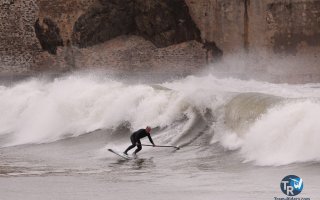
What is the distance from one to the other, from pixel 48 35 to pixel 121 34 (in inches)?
115

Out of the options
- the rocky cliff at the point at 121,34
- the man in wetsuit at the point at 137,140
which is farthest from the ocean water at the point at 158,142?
the rocky cliff at the point at 121,34

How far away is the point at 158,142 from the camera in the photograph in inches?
621

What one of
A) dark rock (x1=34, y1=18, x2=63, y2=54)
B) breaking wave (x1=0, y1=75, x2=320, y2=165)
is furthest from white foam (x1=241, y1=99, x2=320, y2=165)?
dark rock (x1=34, y1=18, x2=63, y2=54)

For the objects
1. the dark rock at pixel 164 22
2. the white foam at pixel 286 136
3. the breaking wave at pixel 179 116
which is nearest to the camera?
the white foam at pixel 286 136

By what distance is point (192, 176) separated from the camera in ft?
36.8

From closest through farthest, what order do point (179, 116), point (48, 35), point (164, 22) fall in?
point (179, 116) → point (48, 35) → point (164, 22)

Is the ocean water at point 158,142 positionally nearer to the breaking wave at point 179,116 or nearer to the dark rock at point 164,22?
the breaking wave at point 179,116

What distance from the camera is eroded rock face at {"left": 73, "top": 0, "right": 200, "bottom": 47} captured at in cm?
3041

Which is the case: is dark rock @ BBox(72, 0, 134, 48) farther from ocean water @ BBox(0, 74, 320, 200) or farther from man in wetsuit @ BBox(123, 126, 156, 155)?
man in wetsuit @ BBox(123, 126, 156, 155)

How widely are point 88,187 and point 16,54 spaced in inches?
814

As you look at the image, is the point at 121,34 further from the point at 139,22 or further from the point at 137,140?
the point at 137,140

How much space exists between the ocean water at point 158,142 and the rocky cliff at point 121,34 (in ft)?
22.5

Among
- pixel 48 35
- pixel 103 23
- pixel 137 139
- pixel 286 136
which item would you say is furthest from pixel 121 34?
pixel 286 136

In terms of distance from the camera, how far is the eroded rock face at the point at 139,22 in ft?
99.8
